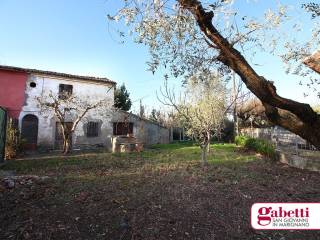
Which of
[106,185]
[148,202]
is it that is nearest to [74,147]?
[106,185]

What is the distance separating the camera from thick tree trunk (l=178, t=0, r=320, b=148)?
352 centimetres

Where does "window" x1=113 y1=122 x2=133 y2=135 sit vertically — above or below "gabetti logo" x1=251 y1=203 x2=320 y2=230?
above

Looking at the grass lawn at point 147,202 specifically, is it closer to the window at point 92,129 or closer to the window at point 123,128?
the window at point 92,129

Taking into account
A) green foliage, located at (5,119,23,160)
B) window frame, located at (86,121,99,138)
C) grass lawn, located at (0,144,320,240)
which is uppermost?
window frame, located at (86,121,99,138)

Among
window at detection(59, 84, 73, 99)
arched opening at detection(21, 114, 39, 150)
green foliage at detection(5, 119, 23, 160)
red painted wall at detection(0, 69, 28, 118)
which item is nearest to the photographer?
green foliage at detection(5, 119, 23, 160)

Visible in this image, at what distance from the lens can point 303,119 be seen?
3.59m

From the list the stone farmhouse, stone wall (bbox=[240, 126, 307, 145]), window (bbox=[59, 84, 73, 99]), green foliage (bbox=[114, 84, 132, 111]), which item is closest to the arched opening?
the stone farmhouse

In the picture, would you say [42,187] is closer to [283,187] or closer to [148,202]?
[148,202]

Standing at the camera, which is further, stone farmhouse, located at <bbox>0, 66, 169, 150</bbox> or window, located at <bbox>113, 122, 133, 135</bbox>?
window, located at <bbox>113, 122, 133, 135</bbox>

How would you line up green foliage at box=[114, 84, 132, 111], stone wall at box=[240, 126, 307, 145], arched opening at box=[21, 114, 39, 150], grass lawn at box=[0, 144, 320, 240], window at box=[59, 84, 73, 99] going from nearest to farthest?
grass lawn at box=[0, 144, 320, 240], stone wall at box=[240, 126, 307, 145], arched opening at box=[21, 114, 39, 150], window at box=[59, 84, 73, 99], green foliage at box=[114, 84, 132, 111]

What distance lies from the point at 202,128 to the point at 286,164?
4742 mm

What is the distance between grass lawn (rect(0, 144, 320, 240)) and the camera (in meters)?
5.31

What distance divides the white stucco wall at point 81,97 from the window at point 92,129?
13.3 inches

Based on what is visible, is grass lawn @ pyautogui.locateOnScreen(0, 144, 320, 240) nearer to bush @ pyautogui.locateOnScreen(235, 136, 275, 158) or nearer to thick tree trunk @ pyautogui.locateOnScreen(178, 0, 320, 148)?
thick tree trunk @ pyautogui.locateOnScreen(178, 0, 320, 148)
